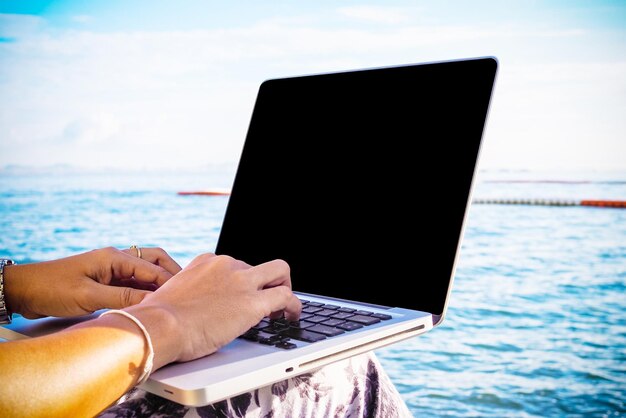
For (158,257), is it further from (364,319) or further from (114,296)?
(364,319)

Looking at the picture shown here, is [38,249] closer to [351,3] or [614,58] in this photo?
[351,3]

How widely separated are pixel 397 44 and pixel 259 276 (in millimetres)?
29212

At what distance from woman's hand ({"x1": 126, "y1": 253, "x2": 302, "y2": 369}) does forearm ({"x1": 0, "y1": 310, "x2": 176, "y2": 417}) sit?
0.07 ft

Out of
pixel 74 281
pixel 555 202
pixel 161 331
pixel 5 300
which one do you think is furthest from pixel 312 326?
pixel 555 202

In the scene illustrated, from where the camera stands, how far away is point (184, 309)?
2.18 ft

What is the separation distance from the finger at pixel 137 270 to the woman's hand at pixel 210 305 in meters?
0.11

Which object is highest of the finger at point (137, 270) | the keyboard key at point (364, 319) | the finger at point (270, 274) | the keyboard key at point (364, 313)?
the finger at point (270, 274)

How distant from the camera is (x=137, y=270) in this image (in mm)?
886

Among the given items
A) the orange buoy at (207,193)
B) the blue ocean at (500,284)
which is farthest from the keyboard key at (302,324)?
the orange buoy at (207,193)

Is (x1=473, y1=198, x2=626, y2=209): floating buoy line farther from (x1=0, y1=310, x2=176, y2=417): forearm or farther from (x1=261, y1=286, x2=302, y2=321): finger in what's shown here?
(x1=0, y1=310, x2=176, y2=417): forearm

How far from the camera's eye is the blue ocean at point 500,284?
624 centimetres

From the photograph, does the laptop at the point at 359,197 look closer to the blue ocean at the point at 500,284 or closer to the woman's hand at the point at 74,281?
the woman's hand at the point at 74,281

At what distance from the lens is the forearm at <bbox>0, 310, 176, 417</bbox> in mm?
524

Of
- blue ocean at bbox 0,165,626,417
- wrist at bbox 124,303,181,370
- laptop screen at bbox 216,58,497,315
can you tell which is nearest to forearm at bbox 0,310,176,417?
wrist at bbox 124,303,181,370
